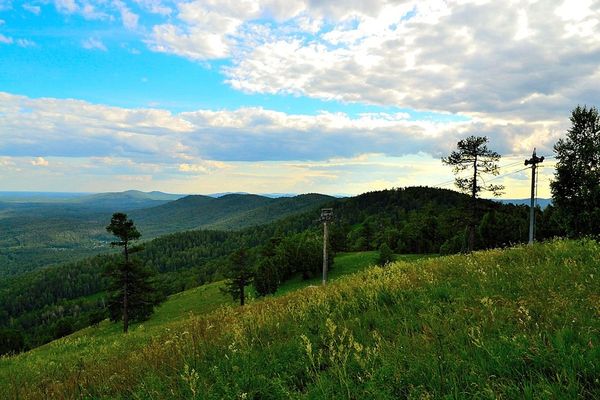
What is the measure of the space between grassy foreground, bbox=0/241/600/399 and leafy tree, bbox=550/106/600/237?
38053 mm

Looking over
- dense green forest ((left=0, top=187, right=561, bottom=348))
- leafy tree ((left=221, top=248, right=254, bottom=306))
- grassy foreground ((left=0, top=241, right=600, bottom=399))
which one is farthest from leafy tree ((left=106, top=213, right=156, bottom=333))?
grassy foreground ((left=0, top=241, right=600, bottom=399))

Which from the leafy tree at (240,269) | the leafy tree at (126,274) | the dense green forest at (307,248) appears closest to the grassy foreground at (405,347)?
the dense green forest at (307,248)

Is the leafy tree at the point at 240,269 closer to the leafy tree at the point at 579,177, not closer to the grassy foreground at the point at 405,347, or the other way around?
the leafy tree at the point at 579,177

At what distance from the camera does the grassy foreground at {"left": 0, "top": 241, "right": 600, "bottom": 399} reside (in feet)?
11.6

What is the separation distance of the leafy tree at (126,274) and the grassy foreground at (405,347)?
110ft

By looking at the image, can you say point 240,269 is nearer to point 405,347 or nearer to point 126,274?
point 126,274

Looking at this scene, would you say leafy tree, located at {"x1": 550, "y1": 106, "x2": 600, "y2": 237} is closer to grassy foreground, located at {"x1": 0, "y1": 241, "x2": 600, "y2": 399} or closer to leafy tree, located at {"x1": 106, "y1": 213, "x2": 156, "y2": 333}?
grassy foreground, located at {"x1": 0, "y1": 241, "x2": 600, "y2": 399}

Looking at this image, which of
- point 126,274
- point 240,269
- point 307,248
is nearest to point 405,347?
point 126,274

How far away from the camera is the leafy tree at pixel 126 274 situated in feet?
127

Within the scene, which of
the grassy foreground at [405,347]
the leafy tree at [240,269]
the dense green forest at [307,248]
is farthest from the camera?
the dense green forest at [307,248]

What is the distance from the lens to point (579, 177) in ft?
131

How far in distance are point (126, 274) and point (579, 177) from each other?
169 feet

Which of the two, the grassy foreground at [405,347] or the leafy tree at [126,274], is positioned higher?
the grassy foreground at [405,347]

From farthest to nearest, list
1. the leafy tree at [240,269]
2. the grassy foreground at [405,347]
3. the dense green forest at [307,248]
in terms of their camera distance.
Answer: the dense green forest at [307,248], the leafy tree at [240,269], the grassy foreground at [405,347]
